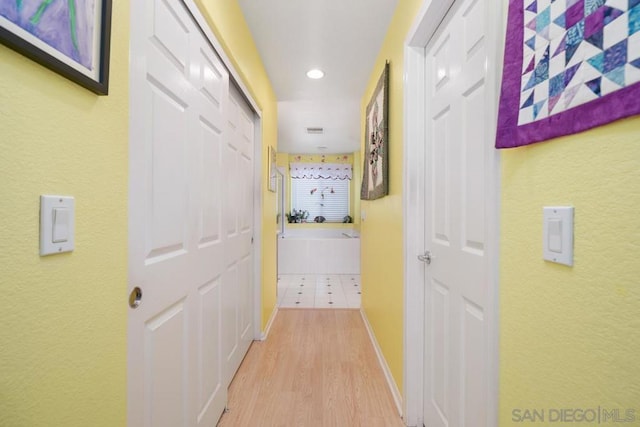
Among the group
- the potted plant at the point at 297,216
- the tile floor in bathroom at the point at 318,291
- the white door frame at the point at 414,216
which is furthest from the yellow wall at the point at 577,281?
the potted plant at the point at 297,216

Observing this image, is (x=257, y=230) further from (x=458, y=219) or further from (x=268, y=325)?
(x=458, y=219)

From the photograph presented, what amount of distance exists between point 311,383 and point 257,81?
2.39 m

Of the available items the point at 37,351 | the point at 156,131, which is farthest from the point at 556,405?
the point at 156,131

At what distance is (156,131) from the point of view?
933 millimetres

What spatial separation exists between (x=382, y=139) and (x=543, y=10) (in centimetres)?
143

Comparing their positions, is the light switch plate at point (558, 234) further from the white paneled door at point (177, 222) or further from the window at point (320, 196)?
the window at point (320, 196)

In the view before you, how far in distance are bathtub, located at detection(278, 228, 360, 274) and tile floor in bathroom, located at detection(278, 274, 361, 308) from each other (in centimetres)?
14

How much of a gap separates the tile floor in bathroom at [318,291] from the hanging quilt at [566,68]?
122 inches

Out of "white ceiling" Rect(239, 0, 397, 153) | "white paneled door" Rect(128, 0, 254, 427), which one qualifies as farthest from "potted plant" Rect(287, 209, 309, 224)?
"white paneled door" Rect(128, 0, 254, 427)

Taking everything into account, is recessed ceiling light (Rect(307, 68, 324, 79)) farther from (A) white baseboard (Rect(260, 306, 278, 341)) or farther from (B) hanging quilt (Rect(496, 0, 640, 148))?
(A) white baseboard (Rect(260, 306, 278, 341))

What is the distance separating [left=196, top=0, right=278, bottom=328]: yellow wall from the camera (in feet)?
4.83

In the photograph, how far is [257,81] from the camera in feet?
7.74

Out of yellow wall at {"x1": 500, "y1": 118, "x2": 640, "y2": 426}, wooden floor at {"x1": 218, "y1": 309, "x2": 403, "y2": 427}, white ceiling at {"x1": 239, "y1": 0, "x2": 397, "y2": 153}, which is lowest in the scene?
wooden floor at {"x1": 218, "y1": 309, "x2": 403, "y2": 427}

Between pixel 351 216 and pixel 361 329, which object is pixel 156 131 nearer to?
pixel 361 329
